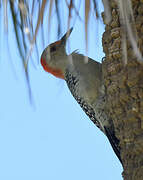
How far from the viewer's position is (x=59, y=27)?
2988 millimetres

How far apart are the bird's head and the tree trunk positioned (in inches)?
66.3

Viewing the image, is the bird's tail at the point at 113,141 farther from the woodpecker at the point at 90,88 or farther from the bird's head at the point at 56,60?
the bird's head at the point at 56,60

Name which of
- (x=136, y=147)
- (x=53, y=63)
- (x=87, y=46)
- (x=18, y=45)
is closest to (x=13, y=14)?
(x=18, y=45)

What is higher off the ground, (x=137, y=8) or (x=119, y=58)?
(x=137, y=8)

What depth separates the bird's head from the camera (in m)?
5.47

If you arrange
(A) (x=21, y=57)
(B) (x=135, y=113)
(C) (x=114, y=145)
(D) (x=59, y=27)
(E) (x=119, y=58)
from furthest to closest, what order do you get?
(C) (x=114, y=145), (E) (x=119, y=58), (B) (x=135, y=113), (D) (x=59, y=27), (A) (x=21, y=57)

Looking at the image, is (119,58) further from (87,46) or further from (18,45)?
(87,46)

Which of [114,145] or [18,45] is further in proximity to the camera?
[114,145]

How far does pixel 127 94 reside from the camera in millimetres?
3504

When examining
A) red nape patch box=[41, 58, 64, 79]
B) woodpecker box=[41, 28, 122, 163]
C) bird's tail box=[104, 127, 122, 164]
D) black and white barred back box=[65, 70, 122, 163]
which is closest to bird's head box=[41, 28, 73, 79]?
red nape patch box=[41, 58, 64, 79]

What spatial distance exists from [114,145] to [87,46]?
2.35 metres

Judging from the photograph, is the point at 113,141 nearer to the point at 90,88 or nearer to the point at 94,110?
the point at 94,110

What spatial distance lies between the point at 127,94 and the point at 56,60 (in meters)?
2.24

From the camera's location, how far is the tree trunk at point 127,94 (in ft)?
11.1
